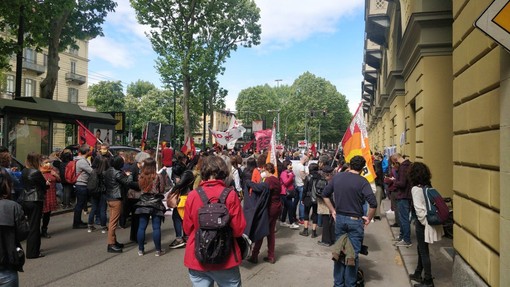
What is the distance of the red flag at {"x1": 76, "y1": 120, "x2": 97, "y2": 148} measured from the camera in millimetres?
12281

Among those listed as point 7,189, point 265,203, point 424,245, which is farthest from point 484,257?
point 7,189

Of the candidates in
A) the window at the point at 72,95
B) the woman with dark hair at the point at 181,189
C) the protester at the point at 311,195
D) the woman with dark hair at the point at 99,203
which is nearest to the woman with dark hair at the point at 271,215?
the woman with dark hair at the point at 181,189

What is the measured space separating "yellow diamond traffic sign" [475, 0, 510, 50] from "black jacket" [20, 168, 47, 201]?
6583 millimetres

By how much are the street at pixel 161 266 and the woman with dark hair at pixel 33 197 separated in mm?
298

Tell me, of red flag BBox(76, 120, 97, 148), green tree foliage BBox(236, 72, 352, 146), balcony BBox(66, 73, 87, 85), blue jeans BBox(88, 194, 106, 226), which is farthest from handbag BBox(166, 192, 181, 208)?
green tree foliage BBox(236, 72, 352, 146)

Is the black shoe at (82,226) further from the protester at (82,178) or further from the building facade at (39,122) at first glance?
the building facade at (39,122)

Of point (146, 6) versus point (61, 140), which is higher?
point (146, 6)

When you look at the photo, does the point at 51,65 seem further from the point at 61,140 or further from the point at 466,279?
the point at 466,279

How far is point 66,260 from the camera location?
6.33 m

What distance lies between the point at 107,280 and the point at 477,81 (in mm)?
5629

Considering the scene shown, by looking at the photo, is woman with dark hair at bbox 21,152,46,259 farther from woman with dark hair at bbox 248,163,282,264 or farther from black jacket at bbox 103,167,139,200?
woman with dark hair at bbox 248,163,282,264

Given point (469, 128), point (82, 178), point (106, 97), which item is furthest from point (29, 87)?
point (469, 128)

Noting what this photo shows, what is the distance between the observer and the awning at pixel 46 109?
11.9 meters

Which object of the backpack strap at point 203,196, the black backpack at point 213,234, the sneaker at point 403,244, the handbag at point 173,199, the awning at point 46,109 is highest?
the awning at point 46,109
